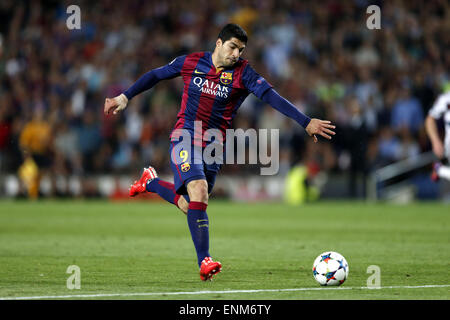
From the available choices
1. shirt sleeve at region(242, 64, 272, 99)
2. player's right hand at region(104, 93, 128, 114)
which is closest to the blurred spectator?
shirt sleeve at region(242, 64, 272, 99)

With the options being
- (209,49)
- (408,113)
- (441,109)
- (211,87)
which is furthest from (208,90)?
(209,49)

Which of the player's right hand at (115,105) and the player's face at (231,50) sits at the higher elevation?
the player's face at (231,50)

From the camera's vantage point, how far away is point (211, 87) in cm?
866

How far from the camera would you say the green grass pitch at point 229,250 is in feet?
24.0

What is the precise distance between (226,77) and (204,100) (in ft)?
1.15

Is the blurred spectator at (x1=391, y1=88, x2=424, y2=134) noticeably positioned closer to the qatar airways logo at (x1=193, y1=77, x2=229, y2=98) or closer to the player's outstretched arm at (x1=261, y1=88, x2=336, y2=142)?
the qatar airways logo at (x1=193, y1=77, x2=229, y2=98)

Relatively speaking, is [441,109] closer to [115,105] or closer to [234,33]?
[234,33]

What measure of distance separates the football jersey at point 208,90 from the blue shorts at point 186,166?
189 mm

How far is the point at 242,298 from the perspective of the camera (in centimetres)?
668

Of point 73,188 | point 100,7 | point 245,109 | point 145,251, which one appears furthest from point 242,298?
point 100,7

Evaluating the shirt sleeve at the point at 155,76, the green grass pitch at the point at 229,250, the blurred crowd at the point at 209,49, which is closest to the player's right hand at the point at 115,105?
the shirt sleeve at the point at 155,76

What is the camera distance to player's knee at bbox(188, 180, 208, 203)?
27.0 ft

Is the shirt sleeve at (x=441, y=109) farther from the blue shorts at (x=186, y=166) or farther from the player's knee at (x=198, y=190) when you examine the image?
the player's knee at (x=198, y=190)
